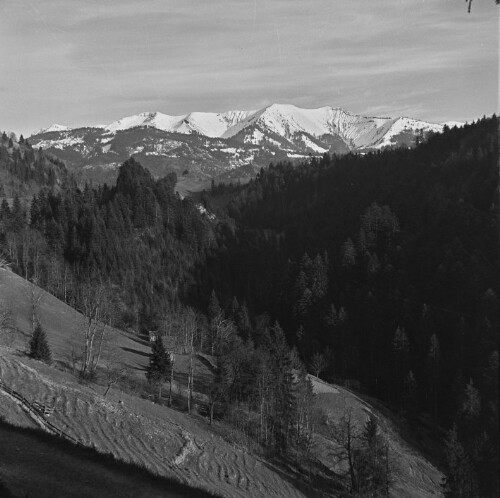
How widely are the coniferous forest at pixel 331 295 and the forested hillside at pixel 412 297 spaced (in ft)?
1.43

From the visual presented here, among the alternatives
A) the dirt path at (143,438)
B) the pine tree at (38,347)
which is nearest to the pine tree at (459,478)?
the dirt path at (143,438)

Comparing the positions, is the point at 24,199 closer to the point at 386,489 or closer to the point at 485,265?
the point at 485,265

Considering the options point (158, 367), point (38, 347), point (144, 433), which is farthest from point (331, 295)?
point (144, 433)

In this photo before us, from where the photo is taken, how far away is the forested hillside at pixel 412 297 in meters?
91.1

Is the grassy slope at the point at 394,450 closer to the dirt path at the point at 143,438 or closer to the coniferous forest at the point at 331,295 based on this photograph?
the coniferous forest at the point at 331,295

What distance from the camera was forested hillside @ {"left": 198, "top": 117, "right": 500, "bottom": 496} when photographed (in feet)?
299

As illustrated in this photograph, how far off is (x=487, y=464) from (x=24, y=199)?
18728 centimetres

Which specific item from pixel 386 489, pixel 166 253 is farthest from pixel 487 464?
pixel 166 253

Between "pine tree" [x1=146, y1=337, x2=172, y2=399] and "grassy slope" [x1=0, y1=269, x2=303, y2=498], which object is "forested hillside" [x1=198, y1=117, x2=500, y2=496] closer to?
"grassy slope" [x1=0, y1=269, x2=303, y2=498]

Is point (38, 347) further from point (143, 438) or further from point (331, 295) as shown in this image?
point (331, 295)

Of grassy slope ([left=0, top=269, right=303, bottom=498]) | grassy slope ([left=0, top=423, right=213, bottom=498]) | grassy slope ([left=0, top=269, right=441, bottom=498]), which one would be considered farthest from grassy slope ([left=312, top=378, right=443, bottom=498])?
grassy slope ([left=0, top=423, right=213, bottom=498])

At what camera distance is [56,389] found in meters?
36.5

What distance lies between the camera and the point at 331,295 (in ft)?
472

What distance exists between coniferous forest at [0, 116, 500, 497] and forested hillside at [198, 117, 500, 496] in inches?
17.1
